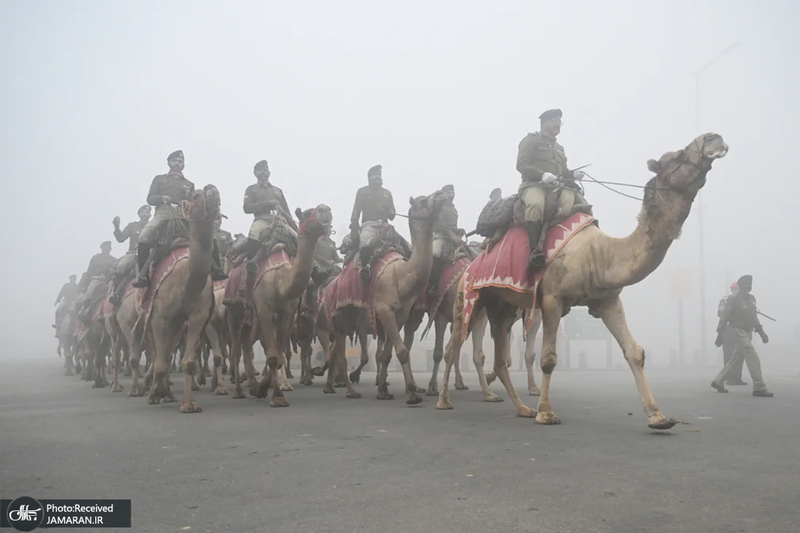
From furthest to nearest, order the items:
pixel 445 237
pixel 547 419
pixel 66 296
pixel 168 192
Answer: pixel 66 296
pixel 445 237
pixel 168 192
pixel 547 419

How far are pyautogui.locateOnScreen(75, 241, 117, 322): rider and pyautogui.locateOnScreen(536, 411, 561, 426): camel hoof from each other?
1485cm

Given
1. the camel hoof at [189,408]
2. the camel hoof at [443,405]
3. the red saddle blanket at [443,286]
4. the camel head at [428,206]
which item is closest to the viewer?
the camel hoof at [189,408]

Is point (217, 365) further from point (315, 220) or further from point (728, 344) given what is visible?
point (728, 344)

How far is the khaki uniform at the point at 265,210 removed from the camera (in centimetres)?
1244

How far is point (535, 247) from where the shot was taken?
874 cm

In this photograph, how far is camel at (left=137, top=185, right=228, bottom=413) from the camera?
1002 cm

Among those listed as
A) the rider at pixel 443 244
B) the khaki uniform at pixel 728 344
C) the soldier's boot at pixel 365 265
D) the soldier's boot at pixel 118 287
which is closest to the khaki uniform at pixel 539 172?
the rider at pixel 443 244

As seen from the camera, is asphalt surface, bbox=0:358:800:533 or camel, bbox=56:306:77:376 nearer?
asphalt surface, bbox=0:358:800:533

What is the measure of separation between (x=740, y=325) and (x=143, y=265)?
1180 cm

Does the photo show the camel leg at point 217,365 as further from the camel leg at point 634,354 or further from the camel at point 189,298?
the camel leg at point 634,354

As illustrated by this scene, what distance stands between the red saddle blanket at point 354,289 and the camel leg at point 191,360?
2.74 metres

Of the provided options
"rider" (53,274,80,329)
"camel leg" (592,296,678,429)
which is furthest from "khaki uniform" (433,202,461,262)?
"rider" (53,274,80,329)

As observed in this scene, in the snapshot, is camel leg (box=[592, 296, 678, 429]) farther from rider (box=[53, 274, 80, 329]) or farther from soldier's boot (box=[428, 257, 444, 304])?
rider (box=[53, 274, 80, 329])
